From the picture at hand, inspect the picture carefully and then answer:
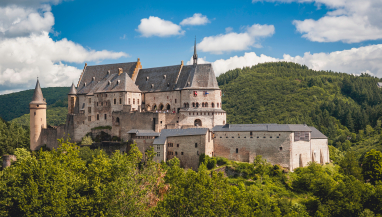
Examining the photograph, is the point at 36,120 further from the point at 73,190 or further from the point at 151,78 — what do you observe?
the point at 73,190

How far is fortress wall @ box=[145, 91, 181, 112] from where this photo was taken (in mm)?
69938

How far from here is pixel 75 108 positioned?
76812mm

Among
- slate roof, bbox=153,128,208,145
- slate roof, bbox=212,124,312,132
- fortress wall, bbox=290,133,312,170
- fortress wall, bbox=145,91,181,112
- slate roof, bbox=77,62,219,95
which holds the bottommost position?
fortress wall, bbox=290,133,312,170

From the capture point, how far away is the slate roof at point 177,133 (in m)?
59.4

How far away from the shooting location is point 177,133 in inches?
2386

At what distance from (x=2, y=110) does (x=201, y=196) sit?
18998 cm

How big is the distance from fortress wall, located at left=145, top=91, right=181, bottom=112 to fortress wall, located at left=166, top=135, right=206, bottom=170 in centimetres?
1092

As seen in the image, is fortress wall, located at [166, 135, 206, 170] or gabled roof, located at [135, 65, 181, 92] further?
gabled roof, located at [135, 65, 181, 92]

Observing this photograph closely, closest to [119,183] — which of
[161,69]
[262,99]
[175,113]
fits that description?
[175,113]

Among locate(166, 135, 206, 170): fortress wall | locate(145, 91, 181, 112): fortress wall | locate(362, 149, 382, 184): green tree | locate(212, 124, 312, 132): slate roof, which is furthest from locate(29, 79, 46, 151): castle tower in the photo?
locate(362, 149, 382, 184): green tree

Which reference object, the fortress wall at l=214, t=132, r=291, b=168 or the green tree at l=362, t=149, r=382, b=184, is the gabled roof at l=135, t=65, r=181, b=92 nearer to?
the fortress wall at l=214, t=132, r=291, b=168

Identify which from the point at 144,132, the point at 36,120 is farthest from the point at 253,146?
the point at 36,120

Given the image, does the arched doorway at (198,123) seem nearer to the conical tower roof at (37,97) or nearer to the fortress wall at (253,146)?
the fortress wall at (253,146)

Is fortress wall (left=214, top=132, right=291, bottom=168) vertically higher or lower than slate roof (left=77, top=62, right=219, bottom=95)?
lower
